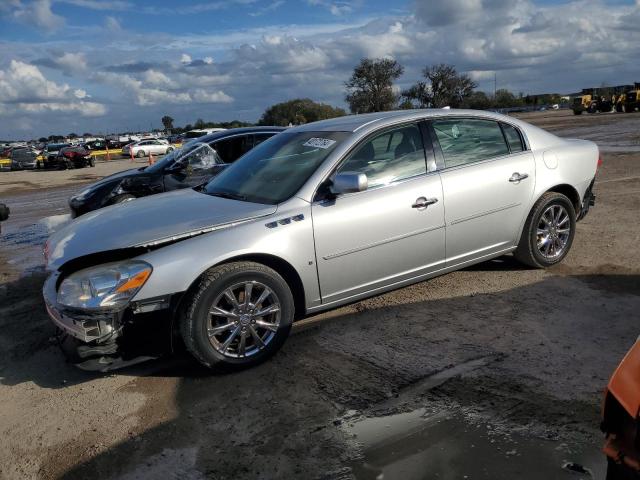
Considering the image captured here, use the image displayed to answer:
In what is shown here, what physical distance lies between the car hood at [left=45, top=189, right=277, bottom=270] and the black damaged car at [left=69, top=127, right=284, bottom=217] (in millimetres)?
3712

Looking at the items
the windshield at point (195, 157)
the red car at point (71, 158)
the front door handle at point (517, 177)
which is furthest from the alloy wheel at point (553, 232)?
the red car at point (71, 158)

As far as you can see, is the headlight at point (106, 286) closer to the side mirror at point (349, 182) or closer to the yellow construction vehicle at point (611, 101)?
the side mirror at point (349, 182)

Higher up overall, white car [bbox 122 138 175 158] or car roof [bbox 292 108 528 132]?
white car [bbox 122 138 175 158]

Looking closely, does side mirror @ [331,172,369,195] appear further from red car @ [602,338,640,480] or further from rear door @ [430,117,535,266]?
red car @ [602,338,640,480]

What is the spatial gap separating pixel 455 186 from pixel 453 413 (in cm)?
217

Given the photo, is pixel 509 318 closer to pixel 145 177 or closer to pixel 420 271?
pixel 420 271

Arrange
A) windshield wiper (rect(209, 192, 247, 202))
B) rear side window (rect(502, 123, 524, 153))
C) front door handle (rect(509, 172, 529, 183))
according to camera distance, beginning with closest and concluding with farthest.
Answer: windshield wiper (rect(209, 192, 247, 202))
front door handle (rect(509, 172, 529, 183))
rear side window (rect(502, 123, 524, 153))

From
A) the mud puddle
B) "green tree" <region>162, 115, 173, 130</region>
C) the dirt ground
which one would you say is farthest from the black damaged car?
"green tree" <region>162, 115, 173, 130</region>

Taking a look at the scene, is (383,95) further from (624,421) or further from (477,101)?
(624,421)

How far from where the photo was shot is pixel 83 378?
158 inches

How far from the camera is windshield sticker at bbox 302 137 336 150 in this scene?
459 centimetres

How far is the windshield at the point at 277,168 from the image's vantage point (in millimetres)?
4387

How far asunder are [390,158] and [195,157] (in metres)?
4.82

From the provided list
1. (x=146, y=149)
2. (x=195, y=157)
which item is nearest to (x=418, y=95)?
(x=146, y=149)
